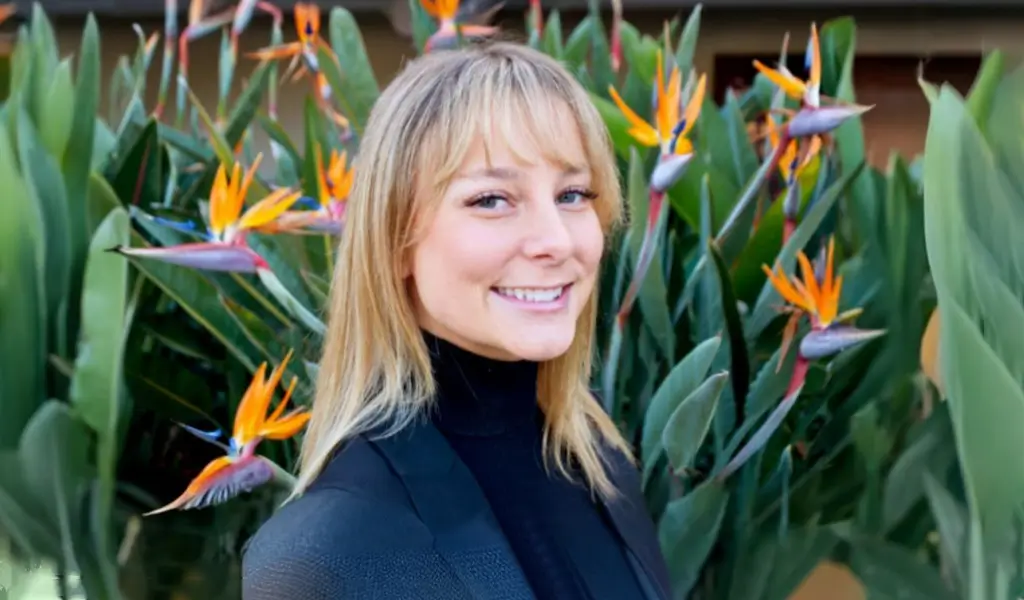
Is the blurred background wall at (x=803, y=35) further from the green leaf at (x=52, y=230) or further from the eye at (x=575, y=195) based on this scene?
the eye at (x=575, y=195)

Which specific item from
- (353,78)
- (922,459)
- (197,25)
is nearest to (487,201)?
(922,459)

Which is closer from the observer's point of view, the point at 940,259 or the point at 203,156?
the point at 940,259

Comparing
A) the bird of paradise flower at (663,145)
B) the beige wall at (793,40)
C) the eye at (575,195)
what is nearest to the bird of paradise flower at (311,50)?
the bird of paradise flower at (663,145)

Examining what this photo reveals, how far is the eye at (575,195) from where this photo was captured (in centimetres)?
60

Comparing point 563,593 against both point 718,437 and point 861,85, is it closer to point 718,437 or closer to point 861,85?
point 718,437

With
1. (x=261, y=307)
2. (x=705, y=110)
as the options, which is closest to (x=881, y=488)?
(x=705, y=110)

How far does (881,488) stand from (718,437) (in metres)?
0.16

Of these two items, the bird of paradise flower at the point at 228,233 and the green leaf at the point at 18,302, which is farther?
the green leaf at the point at 18,302

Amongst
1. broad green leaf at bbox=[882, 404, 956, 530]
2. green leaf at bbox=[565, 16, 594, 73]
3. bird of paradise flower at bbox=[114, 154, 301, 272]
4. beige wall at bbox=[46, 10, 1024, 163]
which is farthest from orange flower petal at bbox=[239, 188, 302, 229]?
beige wall at bbox=[46, 10, 1024, 163]

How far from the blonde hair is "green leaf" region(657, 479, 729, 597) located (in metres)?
0.29

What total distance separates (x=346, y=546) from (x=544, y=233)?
0.21 meters

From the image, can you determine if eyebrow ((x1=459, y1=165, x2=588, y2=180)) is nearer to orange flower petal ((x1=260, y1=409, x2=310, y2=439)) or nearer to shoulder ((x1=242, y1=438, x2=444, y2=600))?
shoulder ((x1=242, y1=438, x2=444, y2=600))

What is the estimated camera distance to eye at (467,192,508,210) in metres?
0.56

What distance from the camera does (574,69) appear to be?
1.01 meters
